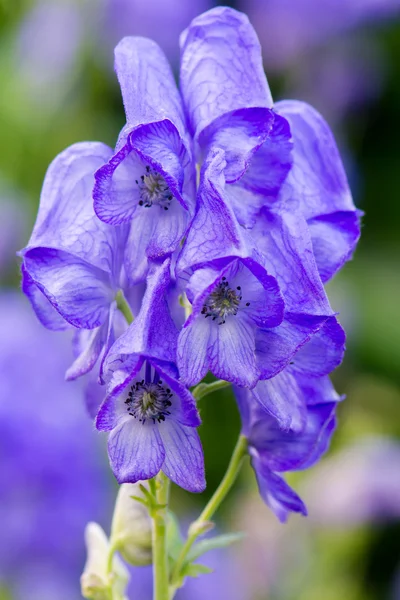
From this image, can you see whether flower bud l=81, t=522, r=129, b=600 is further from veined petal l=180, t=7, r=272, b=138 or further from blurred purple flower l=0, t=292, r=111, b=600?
blurred purple flower l=0, t=292, r=111, b=600

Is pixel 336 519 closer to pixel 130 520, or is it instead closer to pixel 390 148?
pixel 130 520

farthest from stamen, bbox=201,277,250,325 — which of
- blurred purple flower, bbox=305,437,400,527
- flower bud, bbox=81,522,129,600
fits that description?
→ blurred purple flower, bbox=305,437,400,527

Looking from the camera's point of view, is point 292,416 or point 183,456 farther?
point 292,416

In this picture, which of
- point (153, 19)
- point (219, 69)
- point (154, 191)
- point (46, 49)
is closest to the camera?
point (154, 191)

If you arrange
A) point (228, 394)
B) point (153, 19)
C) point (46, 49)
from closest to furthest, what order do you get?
point (228, 394)
point (46, 49)
point (153, 19)

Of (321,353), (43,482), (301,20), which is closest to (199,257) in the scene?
(321,353)

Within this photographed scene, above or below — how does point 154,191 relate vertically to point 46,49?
above

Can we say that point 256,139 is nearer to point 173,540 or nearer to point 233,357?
point 233,357
